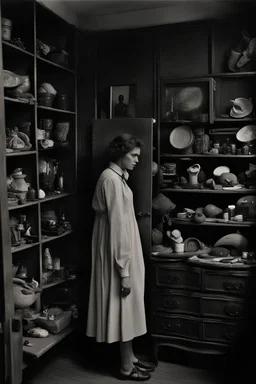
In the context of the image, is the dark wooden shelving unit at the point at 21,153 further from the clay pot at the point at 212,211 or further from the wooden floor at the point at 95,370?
the wooden floor at the point at 95,370

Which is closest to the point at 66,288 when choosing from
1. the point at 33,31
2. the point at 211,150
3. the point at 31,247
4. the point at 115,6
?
the point at 31,247

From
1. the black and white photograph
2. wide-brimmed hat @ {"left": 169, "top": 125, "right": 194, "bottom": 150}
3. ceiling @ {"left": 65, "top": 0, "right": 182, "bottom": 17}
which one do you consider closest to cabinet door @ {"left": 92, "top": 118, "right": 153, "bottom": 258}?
the black and white photograph

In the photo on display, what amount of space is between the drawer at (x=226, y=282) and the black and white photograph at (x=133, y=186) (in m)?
0.01

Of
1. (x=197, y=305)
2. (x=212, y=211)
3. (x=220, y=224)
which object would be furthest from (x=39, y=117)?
(x=197, y=305)

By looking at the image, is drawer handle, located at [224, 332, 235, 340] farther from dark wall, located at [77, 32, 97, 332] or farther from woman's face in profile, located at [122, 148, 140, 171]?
woman's face in profile, located at [122, 148, 140, 171]

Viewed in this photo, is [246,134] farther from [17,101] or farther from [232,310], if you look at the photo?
[17,101]

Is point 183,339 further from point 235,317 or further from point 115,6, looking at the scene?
point 115,6

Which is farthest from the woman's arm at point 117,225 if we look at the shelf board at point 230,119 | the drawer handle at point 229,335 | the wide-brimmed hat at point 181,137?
the shelf board at point 230,119

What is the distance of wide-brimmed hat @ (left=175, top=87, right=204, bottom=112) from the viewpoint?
3.98 m

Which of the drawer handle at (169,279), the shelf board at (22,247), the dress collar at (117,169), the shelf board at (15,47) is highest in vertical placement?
the shelf board at (15,47)

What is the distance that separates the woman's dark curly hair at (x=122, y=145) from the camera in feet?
11.7

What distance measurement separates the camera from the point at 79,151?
4254mm

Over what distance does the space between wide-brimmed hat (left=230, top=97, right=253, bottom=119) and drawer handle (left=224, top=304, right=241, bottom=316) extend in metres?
1.55

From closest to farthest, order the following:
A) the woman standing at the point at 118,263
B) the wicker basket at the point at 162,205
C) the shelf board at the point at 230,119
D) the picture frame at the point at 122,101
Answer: the woman standing at the point at 118,263 → the shelf board at the point at 230,119 → the wicker basket at the point at 162,205 → the picture frame at the point at 122,101
